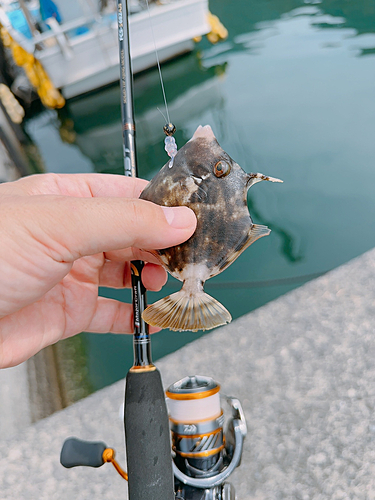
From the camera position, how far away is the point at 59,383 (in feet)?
6.01

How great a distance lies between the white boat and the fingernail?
3431 millimetres

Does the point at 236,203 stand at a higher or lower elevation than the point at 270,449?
higher

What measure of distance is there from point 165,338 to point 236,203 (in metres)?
1.28

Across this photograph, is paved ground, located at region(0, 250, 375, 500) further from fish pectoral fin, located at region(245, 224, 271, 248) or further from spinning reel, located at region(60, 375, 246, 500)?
fish pectoral fin, located at region(245, 224, 271, 248)

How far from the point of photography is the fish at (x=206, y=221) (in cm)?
82

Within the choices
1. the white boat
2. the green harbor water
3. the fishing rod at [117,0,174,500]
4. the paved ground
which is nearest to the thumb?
the fishing rod at [117,0,174,500]

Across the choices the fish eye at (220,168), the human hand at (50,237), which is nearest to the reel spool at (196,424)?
the human hand at (50,237)

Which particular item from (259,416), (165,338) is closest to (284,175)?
(165,338)

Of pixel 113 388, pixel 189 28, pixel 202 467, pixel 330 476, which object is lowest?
pixel 330 476

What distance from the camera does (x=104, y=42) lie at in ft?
12.6

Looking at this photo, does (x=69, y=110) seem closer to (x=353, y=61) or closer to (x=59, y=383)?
(x=353, y=61)

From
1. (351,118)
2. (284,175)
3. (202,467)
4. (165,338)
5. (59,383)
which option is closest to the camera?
(202,467)

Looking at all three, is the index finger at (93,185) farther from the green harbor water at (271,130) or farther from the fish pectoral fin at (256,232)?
the green harbor water at (271,130)

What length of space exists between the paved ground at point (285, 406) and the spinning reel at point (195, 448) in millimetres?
363
